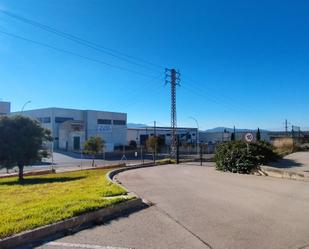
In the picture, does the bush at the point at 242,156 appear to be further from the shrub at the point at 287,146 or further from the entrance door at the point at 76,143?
the entrance door at the point at 76,143

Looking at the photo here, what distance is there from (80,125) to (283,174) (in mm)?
58745

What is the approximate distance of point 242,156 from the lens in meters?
18.0

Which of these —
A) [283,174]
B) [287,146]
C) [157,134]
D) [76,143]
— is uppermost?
[157,134]

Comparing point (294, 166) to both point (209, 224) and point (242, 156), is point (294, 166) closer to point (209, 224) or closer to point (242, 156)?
point (242, 156)

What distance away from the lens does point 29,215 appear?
681cm

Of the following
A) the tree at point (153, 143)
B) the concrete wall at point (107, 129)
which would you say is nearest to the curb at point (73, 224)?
the tree at point (153, 143)

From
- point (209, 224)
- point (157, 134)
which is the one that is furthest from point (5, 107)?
point (209, 224)

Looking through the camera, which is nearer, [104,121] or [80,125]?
[80,125]

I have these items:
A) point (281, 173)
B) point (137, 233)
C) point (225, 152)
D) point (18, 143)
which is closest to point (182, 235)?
point (137, 233)

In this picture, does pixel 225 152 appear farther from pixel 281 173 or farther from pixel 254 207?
pixel 254 207

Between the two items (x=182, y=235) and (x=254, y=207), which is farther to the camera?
(x=254, y=207)

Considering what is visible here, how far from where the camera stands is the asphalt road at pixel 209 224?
5.79 meters

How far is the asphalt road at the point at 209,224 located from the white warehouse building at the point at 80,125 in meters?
60.2

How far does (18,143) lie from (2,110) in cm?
5426
